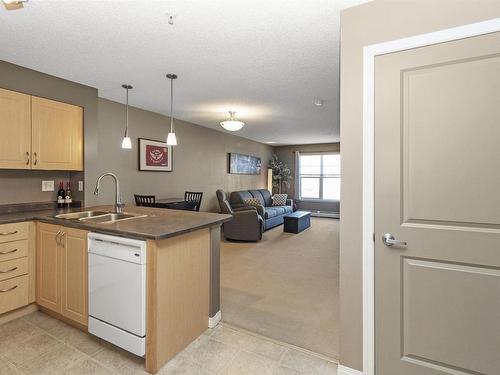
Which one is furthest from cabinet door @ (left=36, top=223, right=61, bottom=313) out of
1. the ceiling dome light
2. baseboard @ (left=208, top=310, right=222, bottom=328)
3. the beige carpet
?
the ceiling dome light

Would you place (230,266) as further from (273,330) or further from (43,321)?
(43,321)

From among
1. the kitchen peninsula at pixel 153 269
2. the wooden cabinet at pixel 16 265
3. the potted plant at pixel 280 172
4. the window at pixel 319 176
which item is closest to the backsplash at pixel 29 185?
the kitchen peninsula at pixel 153 269

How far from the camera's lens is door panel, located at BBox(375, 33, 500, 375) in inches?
54.4

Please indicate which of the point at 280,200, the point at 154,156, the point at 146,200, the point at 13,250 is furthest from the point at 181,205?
the point at 280,200

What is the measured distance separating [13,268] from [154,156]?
8.85ft

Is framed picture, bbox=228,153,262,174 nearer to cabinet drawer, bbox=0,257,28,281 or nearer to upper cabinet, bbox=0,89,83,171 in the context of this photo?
upper cabinet, bbox=0,89,83,171

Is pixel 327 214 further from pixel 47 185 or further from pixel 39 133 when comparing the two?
pixel 39 133

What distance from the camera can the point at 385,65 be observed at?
5.22 feet

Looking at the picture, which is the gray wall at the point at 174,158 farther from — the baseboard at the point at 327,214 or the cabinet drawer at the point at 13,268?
the baseboard at the point at 327,214

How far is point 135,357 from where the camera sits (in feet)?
6.30

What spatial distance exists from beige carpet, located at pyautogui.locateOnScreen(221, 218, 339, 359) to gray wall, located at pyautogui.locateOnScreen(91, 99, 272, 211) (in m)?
1.50

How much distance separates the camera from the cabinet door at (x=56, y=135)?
9.04 ft

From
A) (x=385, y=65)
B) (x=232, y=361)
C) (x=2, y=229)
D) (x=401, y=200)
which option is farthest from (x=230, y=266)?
(x=385, y=65)

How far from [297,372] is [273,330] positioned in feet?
1.64
